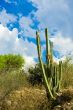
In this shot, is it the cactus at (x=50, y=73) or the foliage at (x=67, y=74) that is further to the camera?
the foliage at (x=67, y=74)

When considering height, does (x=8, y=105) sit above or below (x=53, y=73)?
below

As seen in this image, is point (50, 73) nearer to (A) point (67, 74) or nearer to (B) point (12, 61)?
(A) point (67, 74)

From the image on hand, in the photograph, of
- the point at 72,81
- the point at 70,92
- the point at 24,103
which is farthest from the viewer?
the point at 72,81

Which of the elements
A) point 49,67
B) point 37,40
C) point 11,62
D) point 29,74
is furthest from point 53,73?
point 11,62

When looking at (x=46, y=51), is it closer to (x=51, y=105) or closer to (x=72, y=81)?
(x=51, y=105)

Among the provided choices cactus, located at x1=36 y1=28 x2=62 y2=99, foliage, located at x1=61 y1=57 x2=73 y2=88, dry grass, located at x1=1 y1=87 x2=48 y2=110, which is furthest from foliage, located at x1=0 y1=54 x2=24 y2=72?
cactus, located at x1=36 y1=28 x2=62 y2=99

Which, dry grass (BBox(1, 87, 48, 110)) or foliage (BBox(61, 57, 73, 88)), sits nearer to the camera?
dry grass (BBox(1, 87, 48, 110))

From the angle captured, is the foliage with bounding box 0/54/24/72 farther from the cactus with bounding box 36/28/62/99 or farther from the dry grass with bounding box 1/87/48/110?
the cactus with bounding box 36/28/62/99

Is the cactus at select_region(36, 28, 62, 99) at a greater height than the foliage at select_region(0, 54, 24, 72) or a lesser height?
greater

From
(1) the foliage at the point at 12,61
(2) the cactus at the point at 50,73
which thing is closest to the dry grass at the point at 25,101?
(2) the cactus at the point at 50,73

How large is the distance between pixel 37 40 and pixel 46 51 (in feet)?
1.80

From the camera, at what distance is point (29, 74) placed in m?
24.1

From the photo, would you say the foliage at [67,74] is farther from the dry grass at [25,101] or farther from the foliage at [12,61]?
the foliage at [12,61]

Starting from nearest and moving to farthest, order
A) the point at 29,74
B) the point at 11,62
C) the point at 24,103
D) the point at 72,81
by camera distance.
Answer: the point at 24,103, the point at 72,81, the point at 29,74, the point at 11,62
